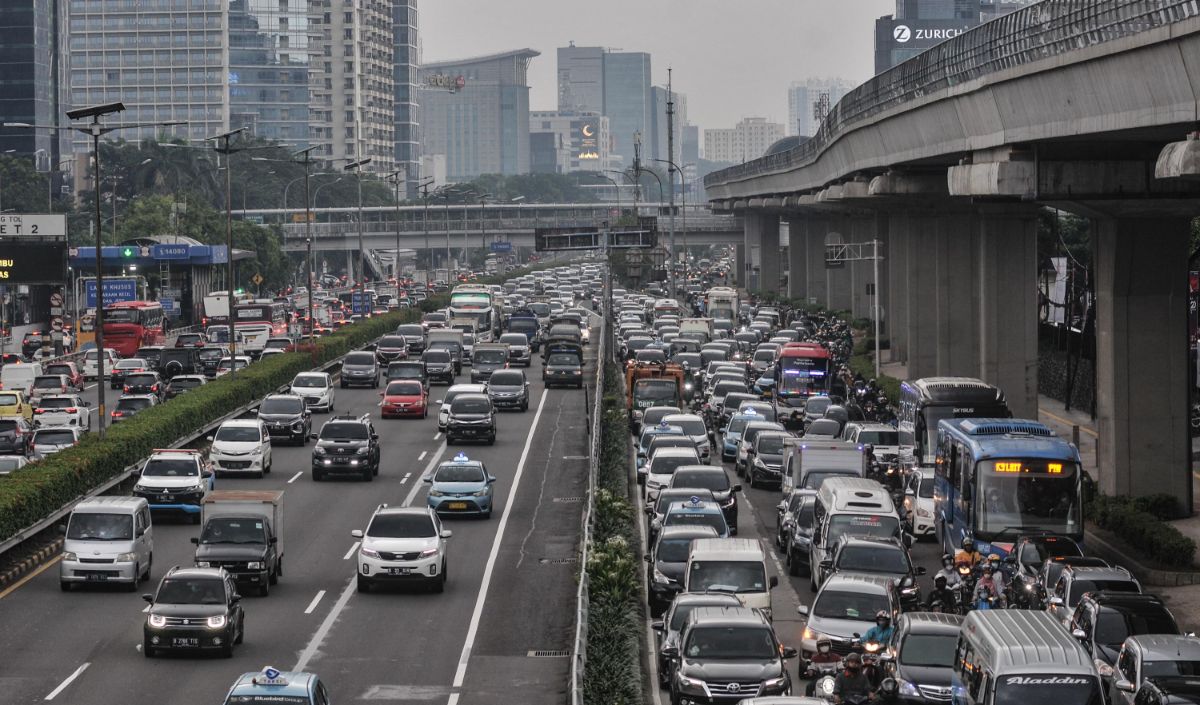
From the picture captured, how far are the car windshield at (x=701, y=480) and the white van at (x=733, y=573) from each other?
10565 millimetres

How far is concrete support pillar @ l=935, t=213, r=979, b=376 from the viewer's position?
2719 inches

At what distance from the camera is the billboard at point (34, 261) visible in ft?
258

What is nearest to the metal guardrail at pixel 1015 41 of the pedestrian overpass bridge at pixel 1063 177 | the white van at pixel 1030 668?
the pedestrian overpass bridge at pixel 1063 177

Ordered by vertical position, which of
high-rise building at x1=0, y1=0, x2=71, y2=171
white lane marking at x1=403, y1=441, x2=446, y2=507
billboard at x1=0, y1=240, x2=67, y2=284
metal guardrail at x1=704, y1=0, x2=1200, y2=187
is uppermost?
high-rise building at x1=0, y1=0, x2=71, y2=171

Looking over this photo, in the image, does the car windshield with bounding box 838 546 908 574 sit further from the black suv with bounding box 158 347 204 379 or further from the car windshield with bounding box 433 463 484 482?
the black suv with bounding box 158 347 204 379

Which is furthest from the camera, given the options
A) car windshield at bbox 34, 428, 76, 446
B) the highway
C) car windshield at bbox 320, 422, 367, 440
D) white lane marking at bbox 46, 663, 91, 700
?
car windshield at bbox 320, 422, 367, 440

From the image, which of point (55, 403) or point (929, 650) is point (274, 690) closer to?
point (929, 650)

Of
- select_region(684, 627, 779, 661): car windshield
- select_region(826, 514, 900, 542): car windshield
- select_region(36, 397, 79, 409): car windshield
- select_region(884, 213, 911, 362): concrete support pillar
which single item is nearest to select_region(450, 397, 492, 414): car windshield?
select_region(36, 397, 79, 409): car windshield

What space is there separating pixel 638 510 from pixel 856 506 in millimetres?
10765

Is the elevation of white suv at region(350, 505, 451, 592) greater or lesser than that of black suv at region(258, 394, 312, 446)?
lesser

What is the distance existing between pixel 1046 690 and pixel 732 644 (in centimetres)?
559

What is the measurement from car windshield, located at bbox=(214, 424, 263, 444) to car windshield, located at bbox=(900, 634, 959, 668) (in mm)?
28707

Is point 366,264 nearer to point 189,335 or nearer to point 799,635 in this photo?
point 189,335

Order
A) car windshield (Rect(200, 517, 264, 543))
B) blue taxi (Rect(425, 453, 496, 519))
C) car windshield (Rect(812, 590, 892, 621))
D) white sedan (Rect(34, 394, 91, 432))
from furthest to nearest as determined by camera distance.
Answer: white sedan (Rect(34, 394, 91, 432)) < blue taxi (Rect(425, 453, 496, 519)) < car windshield (Rect(200, 517, 264, 543)) < car windshield (Rect(812, 590, 892, 621))
